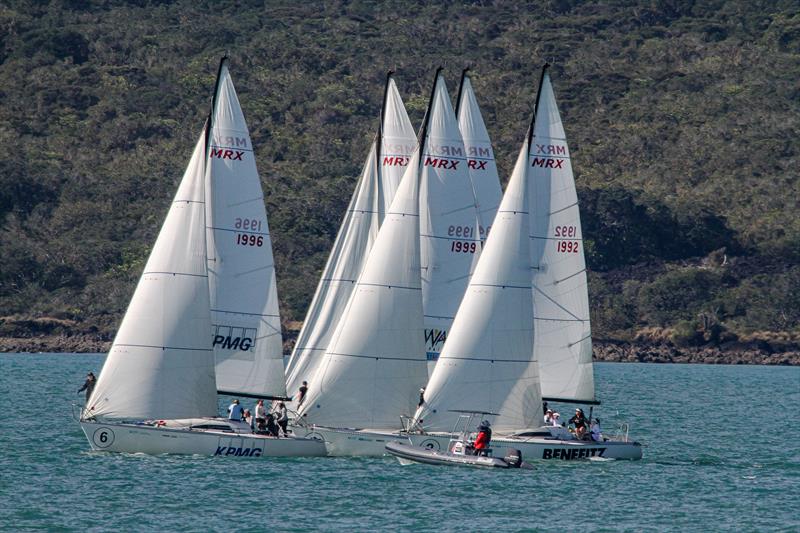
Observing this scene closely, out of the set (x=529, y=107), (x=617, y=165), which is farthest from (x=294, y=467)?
(x=529, y=107)

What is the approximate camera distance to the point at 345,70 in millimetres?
188375

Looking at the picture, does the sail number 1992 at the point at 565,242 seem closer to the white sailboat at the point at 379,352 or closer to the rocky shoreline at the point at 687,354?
the white sailboat at the point at 379,352

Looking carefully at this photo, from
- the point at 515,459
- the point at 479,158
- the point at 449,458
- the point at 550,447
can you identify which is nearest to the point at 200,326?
the point at 449,458

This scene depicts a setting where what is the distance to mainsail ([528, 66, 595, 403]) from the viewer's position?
149 ft

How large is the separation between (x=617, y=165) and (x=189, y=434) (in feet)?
396

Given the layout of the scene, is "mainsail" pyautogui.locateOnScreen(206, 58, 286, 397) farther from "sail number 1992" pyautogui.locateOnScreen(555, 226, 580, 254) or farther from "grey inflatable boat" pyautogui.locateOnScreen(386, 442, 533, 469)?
"sail number 1992" pyautogui.locateOnScreen(555, 226, 580, 254)

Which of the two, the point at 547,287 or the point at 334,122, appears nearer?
the point at 547,287

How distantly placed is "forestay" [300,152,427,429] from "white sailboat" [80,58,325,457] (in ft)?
4.45

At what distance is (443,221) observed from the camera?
45969mm

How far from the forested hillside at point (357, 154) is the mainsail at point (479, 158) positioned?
75.8 meters

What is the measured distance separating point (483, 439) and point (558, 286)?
634 cm

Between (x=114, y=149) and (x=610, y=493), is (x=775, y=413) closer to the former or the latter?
(x=610, y=493)

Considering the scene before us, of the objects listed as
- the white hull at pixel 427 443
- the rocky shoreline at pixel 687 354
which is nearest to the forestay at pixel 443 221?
the white hull at pixel 427 443

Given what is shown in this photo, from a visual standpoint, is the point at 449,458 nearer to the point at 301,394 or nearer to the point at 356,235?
the point at 301,394
